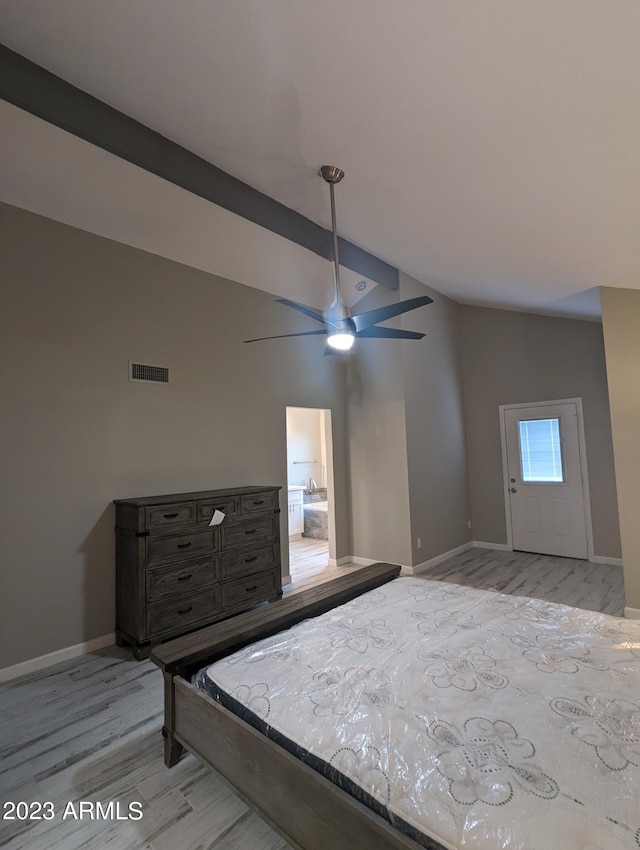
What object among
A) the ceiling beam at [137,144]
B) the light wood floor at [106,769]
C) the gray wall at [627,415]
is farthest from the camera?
the gray wall at [627,415]

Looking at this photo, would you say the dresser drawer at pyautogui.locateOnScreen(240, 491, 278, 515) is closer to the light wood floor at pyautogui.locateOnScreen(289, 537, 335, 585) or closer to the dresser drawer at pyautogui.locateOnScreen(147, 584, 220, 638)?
the dresser drawer at pyautogui.locateOnScreen(147, 584, 220, 638)

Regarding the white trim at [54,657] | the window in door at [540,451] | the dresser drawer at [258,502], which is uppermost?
the window in door at [540,451]

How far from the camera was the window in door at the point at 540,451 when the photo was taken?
207 inches

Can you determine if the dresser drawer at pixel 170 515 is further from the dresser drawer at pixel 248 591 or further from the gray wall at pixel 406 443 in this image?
the gray wall at pixel 406 443

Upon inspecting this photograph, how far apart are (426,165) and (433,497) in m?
3.76

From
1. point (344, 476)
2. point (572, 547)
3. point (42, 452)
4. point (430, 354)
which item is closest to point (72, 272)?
point (42, 452)

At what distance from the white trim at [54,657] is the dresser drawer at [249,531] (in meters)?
1.14

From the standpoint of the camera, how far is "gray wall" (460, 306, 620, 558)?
4918 mm

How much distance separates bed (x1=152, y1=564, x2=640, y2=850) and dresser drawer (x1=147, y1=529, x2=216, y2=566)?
120 centimetres

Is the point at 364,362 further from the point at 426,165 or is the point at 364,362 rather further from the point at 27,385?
the point at 27,385

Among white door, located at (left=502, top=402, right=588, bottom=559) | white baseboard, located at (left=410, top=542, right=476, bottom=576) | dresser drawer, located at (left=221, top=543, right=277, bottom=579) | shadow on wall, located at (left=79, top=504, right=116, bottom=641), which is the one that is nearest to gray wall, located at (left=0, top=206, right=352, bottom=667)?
shadow on wall, located at (left=79, top=504, right=116, bottom=641)

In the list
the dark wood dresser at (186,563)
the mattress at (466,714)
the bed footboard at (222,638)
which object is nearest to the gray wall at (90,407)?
the dark wood dresser at (186,563)

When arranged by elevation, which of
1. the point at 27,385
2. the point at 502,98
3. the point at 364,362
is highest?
the point at 502,98

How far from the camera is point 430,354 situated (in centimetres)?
534
